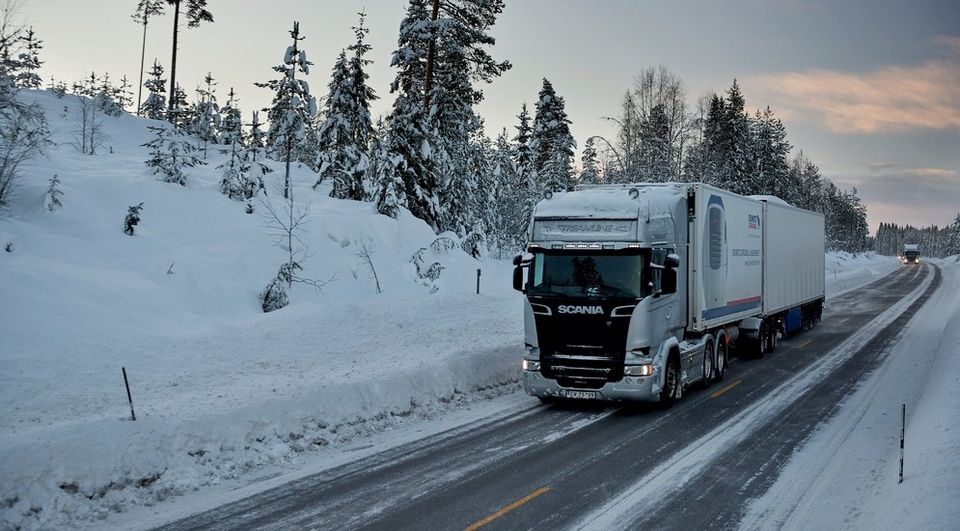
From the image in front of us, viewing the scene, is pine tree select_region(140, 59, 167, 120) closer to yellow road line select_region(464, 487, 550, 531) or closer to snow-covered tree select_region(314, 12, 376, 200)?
snow-covered tree select_region(314, 12, 376, 200)

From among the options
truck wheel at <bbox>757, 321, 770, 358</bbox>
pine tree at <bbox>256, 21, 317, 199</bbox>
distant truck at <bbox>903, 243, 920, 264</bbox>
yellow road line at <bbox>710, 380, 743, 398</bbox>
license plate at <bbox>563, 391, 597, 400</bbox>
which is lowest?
yellow road line at <bbox>710, 380, 743, 398</bbox>

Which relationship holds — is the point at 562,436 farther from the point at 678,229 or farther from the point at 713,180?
the point at 713,180

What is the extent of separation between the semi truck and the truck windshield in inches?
0.7

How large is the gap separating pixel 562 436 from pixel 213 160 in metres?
37.7

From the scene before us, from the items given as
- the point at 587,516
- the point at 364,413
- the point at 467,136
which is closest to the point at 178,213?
the point at 364,413

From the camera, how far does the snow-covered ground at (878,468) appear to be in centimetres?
715

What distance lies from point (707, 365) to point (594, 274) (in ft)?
15.0

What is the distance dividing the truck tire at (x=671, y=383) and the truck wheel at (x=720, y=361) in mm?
2745

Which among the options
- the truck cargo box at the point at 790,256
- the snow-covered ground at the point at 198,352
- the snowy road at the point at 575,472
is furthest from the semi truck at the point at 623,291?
the truck cargo box at the point at 790,256

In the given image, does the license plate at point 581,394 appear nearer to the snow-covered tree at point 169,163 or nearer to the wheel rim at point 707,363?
A: the wheel rim at point 707,363

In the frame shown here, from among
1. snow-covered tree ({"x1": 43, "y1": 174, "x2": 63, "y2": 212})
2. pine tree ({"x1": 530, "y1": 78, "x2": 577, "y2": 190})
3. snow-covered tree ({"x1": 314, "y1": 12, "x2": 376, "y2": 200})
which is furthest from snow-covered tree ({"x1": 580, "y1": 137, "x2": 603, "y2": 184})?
snow-covered tree ({"x1": 43, "y1": 174, "x2": 63, "y2": 212})

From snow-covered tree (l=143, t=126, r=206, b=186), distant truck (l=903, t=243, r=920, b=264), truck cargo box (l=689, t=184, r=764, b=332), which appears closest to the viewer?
truck cargo box (l=689, t=184, r=764, b=332)

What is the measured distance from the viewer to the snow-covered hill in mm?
8797

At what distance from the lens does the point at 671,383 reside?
13.2 m
